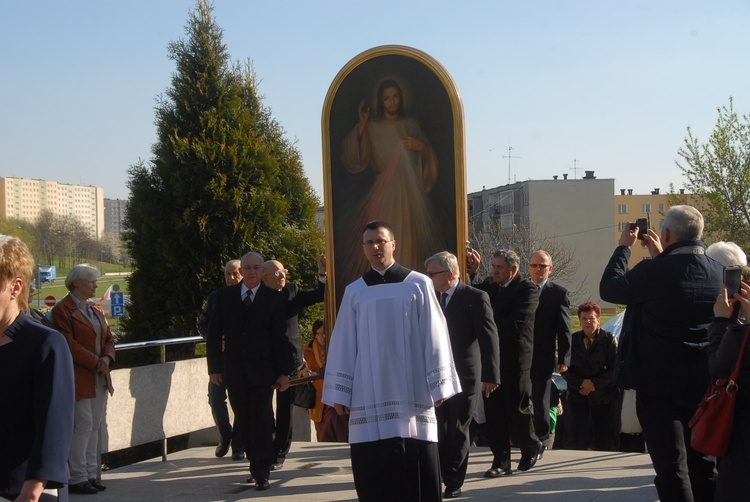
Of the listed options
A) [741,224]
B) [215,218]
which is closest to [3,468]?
[215,218]

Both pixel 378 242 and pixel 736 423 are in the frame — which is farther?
pixel 378 242

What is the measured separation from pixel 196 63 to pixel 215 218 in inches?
108

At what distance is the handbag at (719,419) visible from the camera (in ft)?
15.7

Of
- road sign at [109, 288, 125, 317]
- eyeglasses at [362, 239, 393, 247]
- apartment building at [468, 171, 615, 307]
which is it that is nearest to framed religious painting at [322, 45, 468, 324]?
eyeglasses at [362, 239, 393, 247]

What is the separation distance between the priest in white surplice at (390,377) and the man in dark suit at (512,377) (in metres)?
2.58

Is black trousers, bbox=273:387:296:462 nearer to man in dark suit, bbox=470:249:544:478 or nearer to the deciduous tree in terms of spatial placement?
man in dark suit, bbox=470:249:544:478

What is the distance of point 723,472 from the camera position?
4.82 metres

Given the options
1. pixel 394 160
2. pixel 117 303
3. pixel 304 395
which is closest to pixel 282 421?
pixel 304 395

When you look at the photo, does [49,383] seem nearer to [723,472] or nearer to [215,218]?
[723,472]

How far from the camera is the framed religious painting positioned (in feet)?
30.2

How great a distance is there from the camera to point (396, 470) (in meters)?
5.74

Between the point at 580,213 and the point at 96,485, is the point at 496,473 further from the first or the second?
the point at 580,213

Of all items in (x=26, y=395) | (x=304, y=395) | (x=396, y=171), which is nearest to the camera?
(x=26, y=395)

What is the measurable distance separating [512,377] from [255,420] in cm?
238
